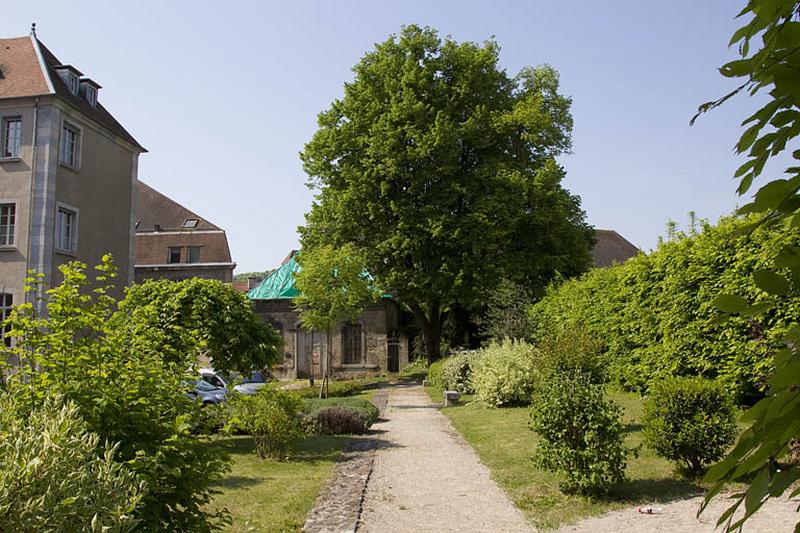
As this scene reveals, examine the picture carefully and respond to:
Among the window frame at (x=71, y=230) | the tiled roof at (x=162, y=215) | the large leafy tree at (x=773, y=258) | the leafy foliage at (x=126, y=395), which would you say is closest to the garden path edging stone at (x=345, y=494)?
the leafy foliage at (x=126, y=395)

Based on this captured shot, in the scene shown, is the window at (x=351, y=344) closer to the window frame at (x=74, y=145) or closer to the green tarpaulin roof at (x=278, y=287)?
the green tarpaulin roof at (x=278, y=287)

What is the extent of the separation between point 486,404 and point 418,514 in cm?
1124

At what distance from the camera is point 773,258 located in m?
1.26

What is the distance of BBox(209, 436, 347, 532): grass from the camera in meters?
7.54

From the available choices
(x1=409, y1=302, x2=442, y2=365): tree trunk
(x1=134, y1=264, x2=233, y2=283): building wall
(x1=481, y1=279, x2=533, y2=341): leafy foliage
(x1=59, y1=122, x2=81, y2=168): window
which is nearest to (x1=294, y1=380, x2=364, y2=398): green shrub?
(x1=409, y1=302, x2=442, y2=365): tree trunk

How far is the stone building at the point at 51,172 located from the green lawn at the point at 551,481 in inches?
616

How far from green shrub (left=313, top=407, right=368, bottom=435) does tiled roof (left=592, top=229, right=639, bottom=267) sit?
40.5 meters

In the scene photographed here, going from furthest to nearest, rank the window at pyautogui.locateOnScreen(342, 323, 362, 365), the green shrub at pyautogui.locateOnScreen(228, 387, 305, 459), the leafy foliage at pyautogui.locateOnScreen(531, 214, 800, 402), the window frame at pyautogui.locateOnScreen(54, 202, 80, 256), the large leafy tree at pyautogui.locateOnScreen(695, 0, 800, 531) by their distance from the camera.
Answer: the window at pyautogui.locateOnScreen(342, 323, 362, 365) → the window frame at pyautogui.locateOnScreen(54, 202, 80, 256) → the green shrub at pyautogui.locateOnScreen(228, 387, 305, 459) → the leafy foliage at pyautogui.locateOnScreen(531, 214, 800, 402) → the large leafy tree at pyautogui.locateOnScreen(695, 0, 800, 531)

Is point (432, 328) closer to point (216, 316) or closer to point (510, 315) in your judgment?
point (510, 315)

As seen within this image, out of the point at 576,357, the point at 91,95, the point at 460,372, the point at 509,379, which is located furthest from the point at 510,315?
the point at 91,95

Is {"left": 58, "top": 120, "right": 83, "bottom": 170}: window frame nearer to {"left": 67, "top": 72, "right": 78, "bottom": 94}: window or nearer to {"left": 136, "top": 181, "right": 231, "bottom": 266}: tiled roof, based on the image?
{"left": 67, "top": 72, "right": 78, "bottom": 94}: window

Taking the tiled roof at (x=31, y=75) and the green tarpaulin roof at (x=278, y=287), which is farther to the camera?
the green tarpaulin roof at (x=278, y=287)

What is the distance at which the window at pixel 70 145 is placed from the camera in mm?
23578

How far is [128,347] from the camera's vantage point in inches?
215
